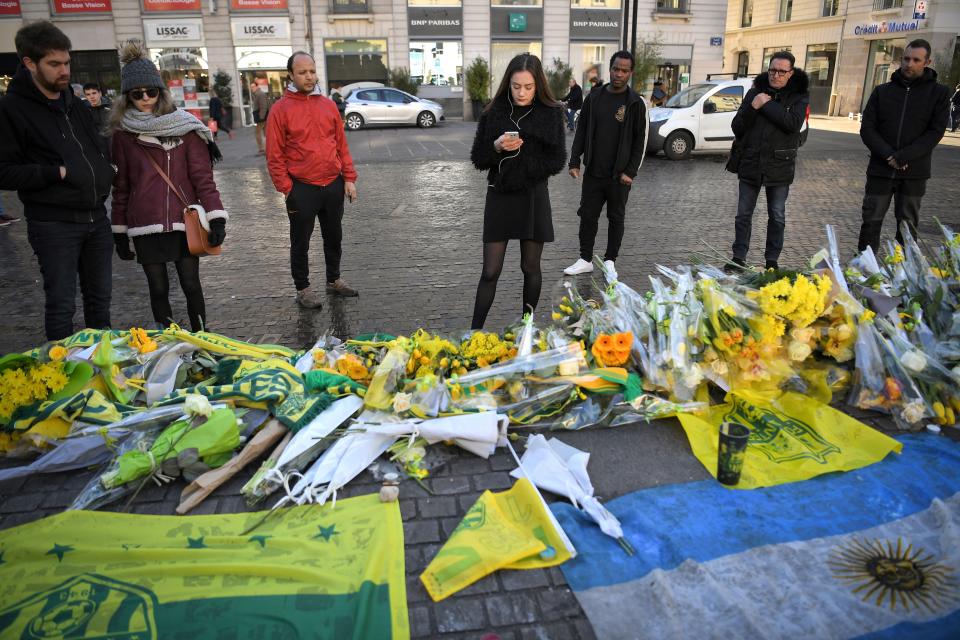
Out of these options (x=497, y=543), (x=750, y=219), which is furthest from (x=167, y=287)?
(x=750, y=219)

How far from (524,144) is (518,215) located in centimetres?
44

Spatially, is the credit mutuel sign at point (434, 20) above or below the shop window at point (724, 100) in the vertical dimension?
above

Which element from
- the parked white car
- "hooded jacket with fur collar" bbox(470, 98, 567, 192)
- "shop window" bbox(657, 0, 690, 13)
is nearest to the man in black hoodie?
"hooded jacket with fur collar" bbox(470, 98, 567, 192)

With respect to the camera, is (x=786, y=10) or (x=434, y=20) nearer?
(x=434, y=20)

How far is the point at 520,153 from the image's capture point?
426 cm

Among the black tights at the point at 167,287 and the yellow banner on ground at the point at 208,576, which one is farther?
the black tights at the point at 167,287

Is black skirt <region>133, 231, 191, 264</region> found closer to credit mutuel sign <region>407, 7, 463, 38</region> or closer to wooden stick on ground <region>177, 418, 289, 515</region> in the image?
wooden stick on ground <region>177, 418, 289, 515</region>

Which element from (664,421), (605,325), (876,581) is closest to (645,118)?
(605,325)

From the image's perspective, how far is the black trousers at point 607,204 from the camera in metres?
6.01

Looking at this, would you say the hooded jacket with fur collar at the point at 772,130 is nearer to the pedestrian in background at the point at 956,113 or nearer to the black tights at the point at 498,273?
the black tights at the point at 498,273

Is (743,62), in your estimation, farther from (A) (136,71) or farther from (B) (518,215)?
(A) (136,71)

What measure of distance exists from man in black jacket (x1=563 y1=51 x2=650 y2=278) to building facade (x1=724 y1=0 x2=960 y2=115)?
976 inches

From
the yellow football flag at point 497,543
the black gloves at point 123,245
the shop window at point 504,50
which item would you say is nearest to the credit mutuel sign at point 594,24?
the shop window at point 504,50

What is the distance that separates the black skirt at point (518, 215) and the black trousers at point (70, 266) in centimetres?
236
